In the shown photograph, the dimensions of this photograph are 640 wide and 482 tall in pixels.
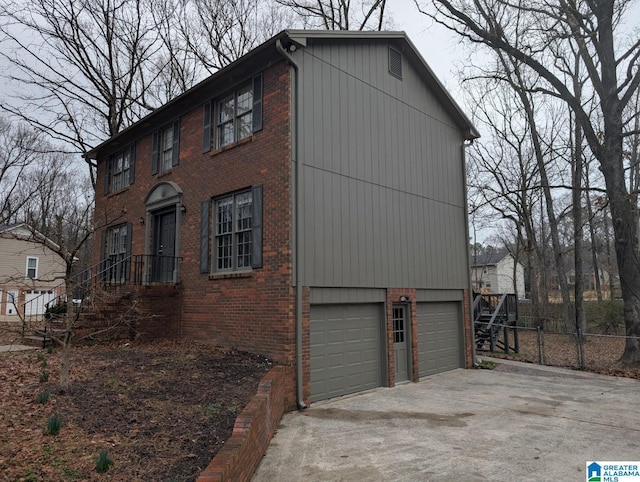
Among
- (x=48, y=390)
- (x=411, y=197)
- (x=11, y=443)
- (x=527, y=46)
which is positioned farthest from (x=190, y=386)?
(x=527, y=46)

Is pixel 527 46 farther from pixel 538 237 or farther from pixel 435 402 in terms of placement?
pixel 538 237

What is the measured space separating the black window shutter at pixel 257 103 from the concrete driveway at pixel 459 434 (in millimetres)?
5701

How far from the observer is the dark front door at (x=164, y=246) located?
38.8ft

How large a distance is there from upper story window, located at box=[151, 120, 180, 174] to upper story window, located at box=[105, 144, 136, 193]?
4.96ft

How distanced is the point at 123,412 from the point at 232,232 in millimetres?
5186

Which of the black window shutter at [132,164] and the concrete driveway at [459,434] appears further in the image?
the black window shutter at [132,164]

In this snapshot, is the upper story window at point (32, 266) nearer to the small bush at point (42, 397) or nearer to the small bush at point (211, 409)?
the small bush at point (42, 397)

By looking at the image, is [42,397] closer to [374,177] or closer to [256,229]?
[256,229]

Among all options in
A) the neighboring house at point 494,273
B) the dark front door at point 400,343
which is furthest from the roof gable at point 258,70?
the neighboring house at point 494,273

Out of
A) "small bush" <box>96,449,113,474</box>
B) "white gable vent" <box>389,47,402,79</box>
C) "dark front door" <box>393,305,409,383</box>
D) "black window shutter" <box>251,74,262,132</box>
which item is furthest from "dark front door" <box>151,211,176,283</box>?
"small bush" <box>96,449,113,474</box>

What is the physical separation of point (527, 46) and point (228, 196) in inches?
398

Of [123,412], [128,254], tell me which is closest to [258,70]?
[123,412]

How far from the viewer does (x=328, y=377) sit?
864 cm

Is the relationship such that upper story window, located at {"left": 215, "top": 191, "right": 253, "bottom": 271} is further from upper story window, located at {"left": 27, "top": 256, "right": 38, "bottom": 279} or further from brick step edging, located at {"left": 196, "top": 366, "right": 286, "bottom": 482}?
upper story window, located at {"left": 27, "top": 256, "right": 38, "bottom": 279}
